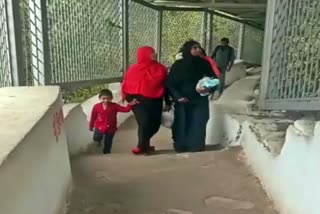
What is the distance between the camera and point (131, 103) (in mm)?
6172

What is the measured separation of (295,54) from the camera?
5754 mm

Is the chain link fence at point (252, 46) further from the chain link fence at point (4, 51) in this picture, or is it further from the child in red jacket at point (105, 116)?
the chain link fence at point (4, 51)

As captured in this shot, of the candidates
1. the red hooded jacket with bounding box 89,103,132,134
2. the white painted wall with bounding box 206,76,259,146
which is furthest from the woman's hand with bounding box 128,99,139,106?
the white painted wall with bounding box 206,76,259,146

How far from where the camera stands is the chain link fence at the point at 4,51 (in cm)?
435

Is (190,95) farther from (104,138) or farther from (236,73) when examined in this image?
(236,73)

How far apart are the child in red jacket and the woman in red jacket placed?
138 millimetres

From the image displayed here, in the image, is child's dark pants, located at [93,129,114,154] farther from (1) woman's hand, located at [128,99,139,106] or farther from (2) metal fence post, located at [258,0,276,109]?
(2) metal fence post, located at [258,0,276,109]

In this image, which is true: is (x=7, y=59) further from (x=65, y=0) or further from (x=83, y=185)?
(x=65, y=0)

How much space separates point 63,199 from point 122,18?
5.51m

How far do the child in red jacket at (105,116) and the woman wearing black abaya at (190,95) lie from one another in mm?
597

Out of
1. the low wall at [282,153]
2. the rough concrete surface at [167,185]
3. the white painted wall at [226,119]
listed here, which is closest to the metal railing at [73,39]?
the rough concrete surface at [167,185]

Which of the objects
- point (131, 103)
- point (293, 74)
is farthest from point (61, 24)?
point (293, 74)

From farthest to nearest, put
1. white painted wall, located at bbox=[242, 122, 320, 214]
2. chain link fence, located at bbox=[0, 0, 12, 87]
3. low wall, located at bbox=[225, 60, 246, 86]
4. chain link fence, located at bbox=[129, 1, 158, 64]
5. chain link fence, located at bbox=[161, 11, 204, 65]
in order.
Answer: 1. low wall, located at bbox=[225, 60, 246, 86]
2. chain link fence, located at bbox=[161, 11, 204, 65]
3. chain link fence, located at bbox=[129, 1, 158, 64]
4. chain link fence, located at bbox=[0, 0, 12, 87]
5. white painted wall, located at bbox=[242, 122, 320, 214]

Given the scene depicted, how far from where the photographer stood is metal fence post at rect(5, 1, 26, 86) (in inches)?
171
